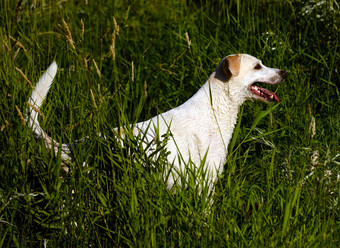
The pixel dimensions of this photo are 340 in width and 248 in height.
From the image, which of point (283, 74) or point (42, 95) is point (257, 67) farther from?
point (42, 95)

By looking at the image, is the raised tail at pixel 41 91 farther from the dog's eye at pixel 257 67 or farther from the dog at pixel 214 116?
the dog's eye at pixel 257 67

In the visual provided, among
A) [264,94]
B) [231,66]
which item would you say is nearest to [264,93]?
[264,94]

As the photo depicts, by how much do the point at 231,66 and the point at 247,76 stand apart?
0.23 m

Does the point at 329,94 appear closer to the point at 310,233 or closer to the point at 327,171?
the point at 327,171

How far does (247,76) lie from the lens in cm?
408

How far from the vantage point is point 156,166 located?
10.2 ft

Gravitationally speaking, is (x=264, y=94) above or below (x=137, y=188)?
above

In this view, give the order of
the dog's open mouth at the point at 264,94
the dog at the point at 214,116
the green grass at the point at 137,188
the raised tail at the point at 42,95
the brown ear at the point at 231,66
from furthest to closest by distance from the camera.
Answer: the dog's open mouth at the point at 264,94 < the brown ear at the point at 231,66 < the dog at the point at 214,116 < the raised tail at the point at 42,95 < the green grass at the point at 137,188

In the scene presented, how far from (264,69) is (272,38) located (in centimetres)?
74

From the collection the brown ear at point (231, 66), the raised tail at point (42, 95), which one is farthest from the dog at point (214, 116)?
the raised tail at point (42, 95)

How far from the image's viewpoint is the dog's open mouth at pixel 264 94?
413 centimetres

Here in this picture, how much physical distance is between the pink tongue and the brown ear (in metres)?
0.26

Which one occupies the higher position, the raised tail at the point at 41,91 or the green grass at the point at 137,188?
Answer: the raised tail at the point at 41,91

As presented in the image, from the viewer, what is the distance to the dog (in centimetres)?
380
